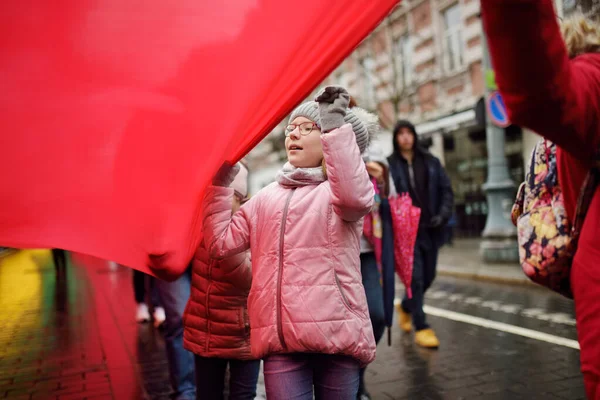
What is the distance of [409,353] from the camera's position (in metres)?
5.47

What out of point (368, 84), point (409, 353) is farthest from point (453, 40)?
point (409, 353)

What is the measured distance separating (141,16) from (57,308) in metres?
8.39

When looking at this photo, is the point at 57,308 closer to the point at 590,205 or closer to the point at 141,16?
the point at 141,16

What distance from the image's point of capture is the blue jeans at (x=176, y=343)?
413 centimetres

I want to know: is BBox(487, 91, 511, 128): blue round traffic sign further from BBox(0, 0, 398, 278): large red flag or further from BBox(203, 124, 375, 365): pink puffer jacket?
BBox(0, 0, 398, 278): large red flag

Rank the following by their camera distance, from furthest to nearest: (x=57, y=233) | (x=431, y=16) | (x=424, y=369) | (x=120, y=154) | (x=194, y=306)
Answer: (x=431, y=16) → (x=424, y=369) → (x=194, y=306) → (x=57, y=233) → (x=120, y=154)

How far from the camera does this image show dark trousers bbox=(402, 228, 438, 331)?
18.6ft

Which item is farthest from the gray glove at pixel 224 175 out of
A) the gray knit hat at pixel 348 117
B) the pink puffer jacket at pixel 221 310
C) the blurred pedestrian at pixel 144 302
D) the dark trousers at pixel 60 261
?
the dark trousers at pixel 60 261

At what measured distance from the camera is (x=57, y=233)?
104 inches

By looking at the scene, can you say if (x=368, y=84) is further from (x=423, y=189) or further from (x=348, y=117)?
(x=348, y=117)

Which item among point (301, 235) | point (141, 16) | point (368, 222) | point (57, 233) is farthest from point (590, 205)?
point (368, 222)

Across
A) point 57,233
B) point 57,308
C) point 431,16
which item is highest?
point 431,16

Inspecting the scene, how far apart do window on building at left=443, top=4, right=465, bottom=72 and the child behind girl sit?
55.3ft

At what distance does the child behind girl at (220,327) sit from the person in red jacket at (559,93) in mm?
1802
